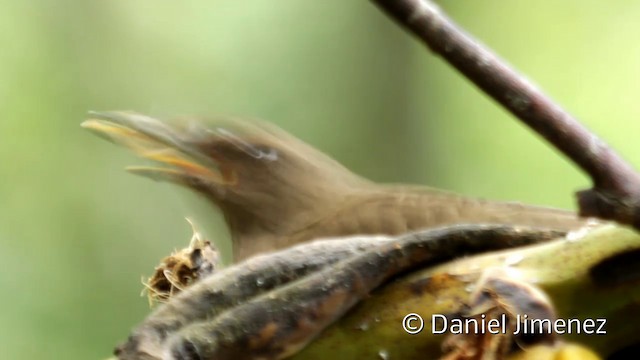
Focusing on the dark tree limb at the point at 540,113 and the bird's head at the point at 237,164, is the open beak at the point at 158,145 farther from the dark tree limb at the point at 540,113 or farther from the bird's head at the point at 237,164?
the dark tree limb at the point at 540,113

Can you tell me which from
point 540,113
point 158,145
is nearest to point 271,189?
point 158,145

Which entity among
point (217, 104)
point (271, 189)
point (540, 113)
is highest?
point (217, 104)

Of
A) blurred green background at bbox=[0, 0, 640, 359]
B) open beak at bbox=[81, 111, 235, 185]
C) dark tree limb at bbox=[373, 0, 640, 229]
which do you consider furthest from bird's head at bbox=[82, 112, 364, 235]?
dark tree limb at bbox=[373, 0, 640, 229]

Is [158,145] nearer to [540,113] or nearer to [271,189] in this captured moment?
[271,189]

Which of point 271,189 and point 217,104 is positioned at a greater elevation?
point 217,104

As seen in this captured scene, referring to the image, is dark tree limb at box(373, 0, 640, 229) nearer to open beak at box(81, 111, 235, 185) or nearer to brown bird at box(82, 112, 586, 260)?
brown bird at box(82, 112, 586, 260)

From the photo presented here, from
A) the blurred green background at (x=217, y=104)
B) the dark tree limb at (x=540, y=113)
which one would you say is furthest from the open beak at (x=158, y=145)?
the dark tree limb at (x=540, y=113)

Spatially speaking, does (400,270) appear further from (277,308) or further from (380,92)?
(380,92)
